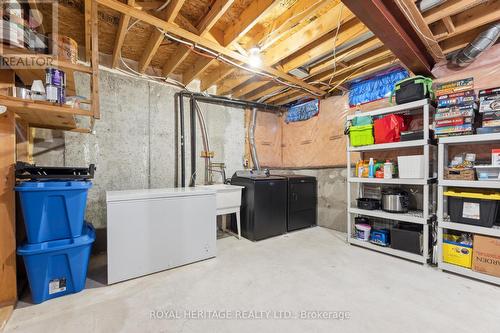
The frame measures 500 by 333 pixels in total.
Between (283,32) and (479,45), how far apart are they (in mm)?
1910

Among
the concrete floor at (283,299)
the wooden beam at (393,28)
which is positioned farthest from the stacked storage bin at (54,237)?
the wooden beam at (393,28)

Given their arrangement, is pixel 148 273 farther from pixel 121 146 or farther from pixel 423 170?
pixel 423 170

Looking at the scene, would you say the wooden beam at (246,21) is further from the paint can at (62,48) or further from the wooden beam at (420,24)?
the paint can at (62,48)

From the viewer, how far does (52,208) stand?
174 centimetres

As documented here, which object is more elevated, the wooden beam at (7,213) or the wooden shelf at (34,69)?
the wooden shelf at (34,69)

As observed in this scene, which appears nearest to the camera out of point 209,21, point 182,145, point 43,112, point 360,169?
point 43,112

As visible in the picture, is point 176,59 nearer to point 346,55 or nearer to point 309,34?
point 309,34

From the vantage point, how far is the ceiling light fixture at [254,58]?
2.43 m

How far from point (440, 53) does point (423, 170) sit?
51.3 inches

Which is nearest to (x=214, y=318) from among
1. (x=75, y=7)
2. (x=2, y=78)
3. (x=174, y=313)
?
(x=174, y=313)

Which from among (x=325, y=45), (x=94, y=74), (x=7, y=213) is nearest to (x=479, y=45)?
(x=325, y=45)

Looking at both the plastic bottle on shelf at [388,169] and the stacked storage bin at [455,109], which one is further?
the plastic bottle on shelf at [388,169]

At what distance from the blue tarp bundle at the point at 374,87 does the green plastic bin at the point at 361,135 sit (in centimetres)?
67

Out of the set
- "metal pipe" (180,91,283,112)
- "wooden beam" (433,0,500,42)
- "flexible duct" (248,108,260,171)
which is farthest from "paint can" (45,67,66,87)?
"wooden beam" (433,0,500,42)
